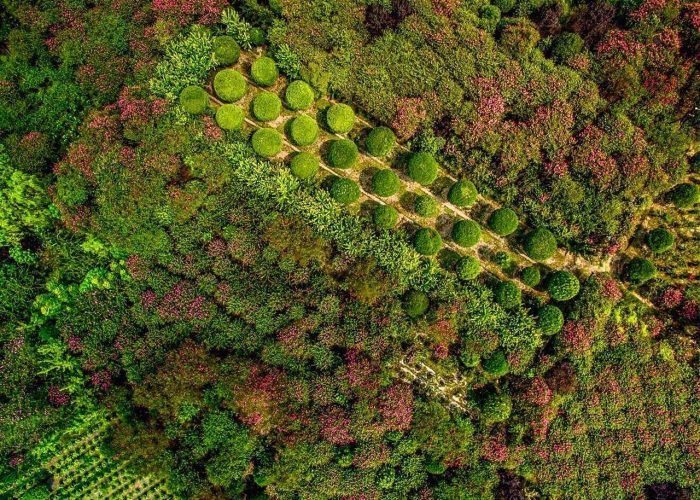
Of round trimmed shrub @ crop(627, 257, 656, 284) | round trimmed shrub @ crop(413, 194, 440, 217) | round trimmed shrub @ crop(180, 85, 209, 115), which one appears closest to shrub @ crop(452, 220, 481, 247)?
round trimmed shrub @ crop(413, 194, 440, 217)

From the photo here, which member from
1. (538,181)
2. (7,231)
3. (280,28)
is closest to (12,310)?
(7,231)

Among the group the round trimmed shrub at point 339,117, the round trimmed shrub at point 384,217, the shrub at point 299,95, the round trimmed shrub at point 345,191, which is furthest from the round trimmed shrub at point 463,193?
the shrub at point 299,95

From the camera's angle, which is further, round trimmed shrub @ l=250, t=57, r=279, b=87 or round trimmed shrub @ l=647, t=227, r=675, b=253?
round trimmed shrub @ l=647, t=227, r=675, b=253

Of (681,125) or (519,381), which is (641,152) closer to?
(681,125)

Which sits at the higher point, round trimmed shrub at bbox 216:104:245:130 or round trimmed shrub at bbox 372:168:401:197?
round trimmed shrub at bbox 372:168:401:197

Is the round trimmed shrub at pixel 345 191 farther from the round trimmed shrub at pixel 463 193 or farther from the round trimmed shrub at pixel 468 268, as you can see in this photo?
the round trimmed shrub at pixel 468 268

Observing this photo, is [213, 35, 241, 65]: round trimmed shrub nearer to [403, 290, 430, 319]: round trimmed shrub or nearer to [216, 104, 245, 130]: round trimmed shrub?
[216, 104, 245, 130]: round trimmed shrub
